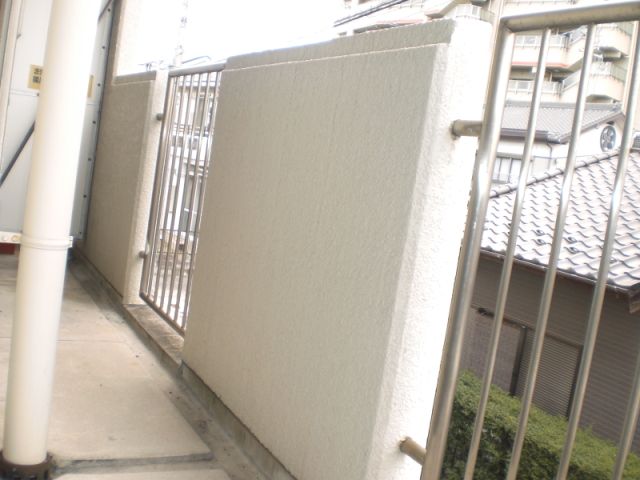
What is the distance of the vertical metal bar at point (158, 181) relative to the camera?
13.8 feet

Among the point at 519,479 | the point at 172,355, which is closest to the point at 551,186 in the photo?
the point at 519,479

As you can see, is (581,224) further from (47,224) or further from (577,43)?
(47,224)

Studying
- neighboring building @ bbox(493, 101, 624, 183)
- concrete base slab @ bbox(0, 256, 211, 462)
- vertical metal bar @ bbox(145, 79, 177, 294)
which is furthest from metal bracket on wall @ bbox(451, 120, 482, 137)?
neighboring building @ bbox(493, 101, 624, 183)

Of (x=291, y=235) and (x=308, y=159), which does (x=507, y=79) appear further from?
(x=291, y=235)

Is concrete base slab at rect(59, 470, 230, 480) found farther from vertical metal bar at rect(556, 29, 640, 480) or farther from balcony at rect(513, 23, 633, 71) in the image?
balcony at rect(513, 23, 633, 71)

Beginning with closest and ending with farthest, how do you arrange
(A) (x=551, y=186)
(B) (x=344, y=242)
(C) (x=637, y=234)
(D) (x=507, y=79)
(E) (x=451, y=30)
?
1. (D) (x=507, y=79)
2. (E) (x=451, y=30)
3. (B) (x=344, y=242)
4. (C) (x=637, y=234)
5. (A) (x=551, y=186)

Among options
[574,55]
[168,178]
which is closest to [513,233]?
[168,178]

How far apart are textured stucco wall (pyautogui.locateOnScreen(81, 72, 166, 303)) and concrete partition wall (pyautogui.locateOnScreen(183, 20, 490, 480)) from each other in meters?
1.73

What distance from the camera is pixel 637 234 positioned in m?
5.83

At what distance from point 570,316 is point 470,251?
4.27m

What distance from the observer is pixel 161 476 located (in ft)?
7.59

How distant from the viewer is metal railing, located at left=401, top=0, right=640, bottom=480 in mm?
1238

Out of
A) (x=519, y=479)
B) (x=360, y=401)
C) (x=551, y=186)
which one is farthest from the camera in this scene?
(x=551, y=186)

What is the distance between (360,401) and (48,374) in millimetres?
1065
